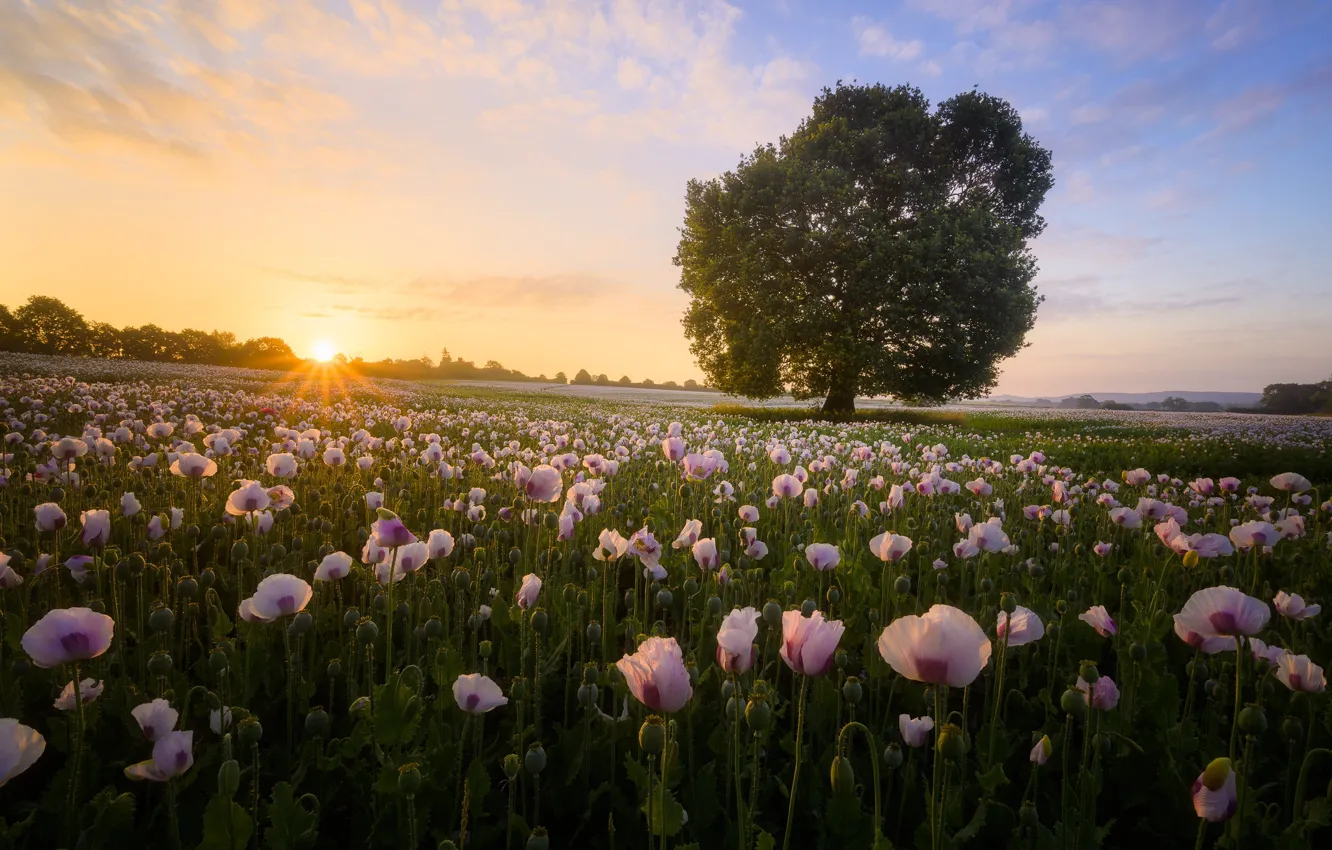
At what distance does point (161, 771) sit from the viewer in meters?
1.55

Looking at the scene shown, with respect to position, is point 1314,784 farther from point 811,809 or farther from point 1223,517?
point 1223,517

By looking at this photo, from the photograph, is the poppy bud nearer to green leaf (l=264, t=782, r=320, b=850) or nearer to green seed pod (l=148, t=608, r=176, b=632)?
green leaf (l=264, t=782, r=320, b=850)

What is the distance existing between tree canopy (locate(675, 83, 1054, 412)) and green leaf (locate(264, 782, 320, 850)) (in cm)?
2176

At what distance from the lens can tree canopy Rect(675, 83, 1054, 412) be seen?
21.9m

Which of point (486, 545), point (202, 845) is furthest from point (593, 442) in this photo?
point (202, 845)

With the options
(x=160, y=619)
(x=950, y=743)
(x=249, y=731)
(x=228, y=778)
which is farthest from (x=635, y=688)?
(x=160, y=619)

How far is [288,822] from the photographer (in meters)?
1.58

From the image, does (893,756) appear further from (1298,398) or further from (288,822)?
(1298,398)

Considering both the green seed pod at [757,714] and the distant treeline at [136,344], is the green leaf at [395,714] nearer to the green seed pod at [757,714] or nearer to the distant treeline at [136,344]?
the green seed pod at [757,714]

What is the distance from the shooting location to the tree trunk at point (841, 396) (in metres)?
24.9

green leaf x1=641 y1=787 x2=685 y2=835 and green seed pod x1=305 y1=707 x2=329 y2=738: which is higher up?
green leaf x1=641 y1=787 x2=685 y2=835

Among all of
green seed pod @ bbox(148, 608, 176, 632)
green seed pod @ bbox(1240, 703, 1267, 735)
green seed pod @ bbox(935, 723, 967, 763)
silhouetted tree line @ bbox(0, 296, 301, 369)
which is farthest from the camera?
silhouetted tree line @ bbox(0, 296, 301, 369)

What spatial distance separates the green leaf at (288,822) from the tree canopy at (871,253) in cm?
2176

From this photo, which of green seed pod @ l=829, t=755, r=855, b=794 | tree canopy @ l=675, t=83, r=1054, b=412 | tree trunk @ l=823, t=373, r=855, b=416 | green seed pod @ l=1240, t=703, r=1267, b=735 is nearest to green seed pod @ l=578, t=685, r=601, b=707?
green seed pod @ l=829, t=755, r=855, b=794
